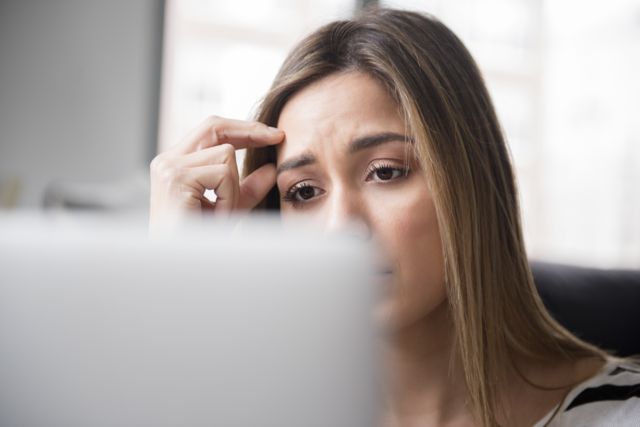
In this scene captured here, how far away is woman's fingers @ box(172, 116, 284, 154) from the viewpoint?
41.8 inches

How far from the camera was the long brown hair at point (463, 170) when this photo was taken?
0.96 meters

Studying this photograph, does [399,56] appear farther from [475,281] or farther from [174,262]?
[174,262]

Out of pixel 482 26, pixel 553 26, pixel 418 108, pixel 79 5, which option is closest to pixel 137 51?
pixel 79 5

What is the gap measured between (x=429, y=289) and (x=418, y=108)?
295 millimetres

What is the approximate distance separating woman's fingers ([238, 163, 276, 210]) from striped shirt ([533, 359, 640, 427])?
61 cm

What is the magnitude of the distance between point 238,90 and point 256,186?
2218mm

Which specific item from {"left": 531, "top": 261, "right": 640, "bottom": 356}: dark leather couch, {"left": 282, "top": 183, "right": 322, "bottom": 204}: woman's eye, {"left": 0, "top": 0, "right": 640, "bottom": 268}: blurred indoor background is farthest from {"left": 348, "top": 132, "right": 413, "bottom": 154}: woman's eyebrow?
{"left": 0, "top": 0, "right": 640, "bottom": 268}: blurred indoor background

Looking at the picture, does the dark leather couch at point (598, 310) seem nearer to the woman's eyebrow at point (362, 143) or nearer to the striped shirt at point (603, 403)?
the striped shirt at point (603, 403)

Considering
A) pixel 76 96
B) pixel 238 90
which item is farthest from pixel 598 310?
pixel 76 96

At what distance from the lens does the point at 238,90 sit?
3219mm

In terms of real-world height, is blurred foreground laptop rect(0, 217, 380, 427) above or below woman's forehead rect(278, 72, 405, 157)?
below

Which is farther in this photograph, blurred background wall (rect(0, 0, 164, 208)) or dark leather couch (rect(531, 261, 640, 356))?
blurred background wall (rect(0, 0, 164, 208))

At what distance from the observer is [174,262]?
191mm

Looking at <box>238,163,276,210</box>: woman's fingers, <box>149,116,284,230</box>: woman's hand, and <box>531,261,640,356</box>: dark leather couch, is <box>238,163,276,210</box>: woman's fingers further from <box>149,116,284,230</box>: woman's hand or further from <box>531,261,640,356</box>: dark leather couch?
<box>531,261,640,356</box>: dark leather couch
